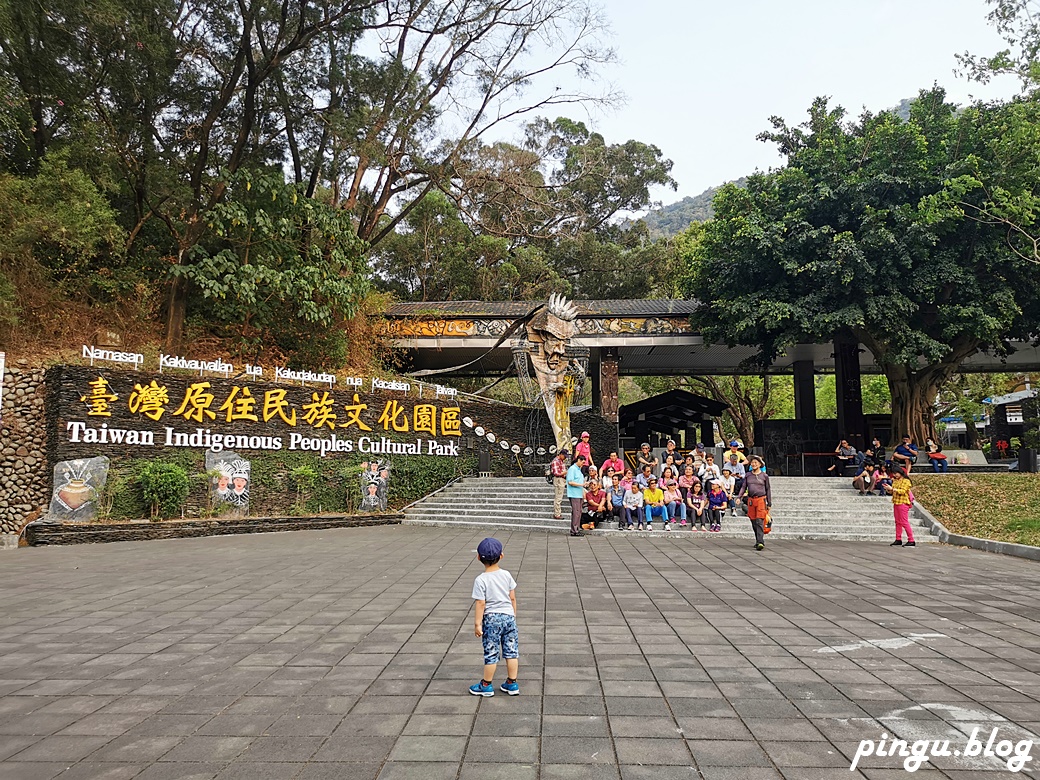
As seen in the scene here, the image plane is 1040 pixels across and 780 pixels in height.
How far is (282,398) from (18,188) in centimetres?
596

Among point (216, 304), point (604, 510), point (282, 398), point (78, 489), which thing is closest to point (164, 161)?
point (216, 304)

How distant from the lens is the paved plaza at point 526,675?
2.90 m

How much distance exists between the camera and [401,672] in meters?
4.11

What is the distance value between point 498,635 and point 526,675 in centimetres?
61

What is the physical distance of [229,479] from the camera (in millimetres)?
12797

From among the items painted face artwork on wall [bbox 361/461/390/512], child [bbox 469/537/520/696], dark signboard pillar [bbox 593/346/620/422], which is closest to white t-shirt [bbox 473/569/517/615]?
child [bbox 469/537/520/696]

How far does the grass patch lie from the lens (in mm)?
10812

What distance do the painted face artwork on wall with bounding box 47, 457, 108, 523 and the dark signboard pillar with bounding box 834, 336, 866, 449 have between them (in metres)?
20.8

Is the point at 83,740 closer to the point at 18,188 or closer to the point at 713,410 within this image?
the point at 18,188

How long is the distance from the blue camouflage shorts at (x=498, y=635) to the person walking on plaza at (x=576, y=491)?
7744mm

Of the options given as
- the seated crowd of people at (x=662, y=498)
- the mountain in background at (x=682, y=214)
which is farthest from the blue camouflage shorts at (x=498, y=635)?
the mountain in background at (x=682, y=214)

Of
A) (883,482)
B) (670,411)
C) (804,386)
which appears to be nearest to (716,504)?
(883,482)

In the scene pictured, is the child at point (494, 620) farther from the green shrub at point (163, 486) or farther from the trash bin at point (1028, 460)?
the trash bin at point (1028, 460)

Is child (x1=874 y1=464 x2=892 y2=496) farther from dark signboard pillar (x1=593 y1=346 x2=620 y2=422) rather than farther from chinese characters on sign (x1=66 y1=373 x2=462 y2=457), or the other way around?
chinese characters on sign (x1=66 y1=373 x2=462 y2=457)
